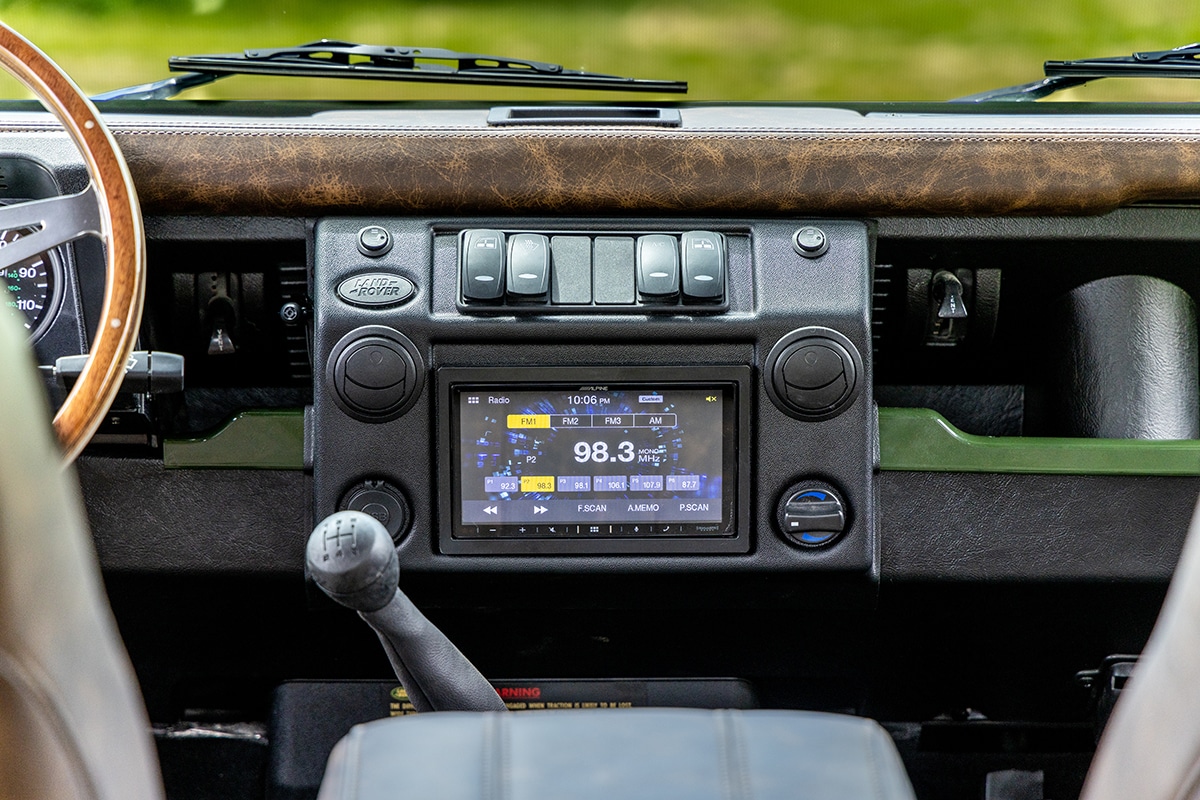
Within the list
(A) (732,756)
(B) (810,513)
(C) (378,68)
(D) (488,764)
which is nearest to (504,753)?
(D) (488,764)

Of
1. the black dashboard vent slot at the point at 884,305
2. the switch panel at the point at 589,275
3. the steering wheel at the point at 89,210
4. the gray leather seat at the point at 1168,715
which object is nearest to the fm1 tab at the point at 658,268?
the switch panel at the point at 589,275

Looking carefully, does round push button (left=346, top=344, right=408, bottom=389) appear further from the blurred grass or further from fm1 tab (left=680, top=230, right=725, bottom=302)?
the blurred grass

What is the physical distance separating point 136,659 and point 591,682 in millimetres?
676

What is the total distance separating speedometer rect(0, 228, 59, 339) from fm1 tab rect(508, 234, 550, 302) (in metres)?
0.55

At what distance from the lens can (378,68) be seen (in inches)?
66.7

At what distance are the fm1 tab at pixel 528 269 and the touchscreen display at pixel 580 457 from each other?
0.11 meters

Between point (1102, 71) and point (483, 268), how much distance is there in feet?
3.07

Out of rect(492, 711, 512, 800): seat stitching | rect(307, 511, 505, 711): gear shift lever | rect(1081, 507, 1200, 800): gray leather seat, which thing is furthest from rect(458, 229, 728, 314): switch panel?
rect(1081, 507, 1200, 800): gray leather seat

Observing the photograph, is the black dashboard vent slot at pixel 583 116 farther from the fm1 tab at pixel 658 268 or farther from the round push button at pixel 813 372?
the round push button at pixel 813 372

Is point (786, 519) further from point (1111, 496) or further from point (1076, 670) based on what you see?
point (1076, 670)

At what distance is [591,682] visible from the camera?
5.72ft

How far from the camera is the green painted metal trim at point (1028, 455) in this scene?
5.13ft

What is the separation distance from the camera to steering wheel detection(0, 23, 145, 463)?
1244mm

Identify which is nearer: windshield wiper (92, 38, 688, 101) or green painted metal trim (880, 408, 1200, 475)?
green painted metal trim (880, 408, 1200, 475)
